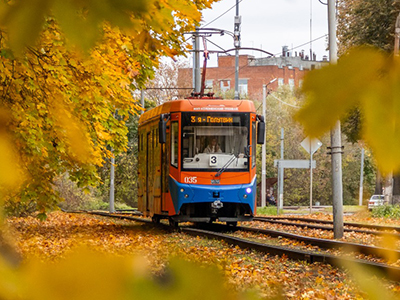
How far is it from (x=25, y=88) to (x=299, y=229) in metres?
13.4

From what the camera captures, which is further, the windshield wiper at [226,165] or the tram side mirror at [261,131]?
the windshield wiper at [226,165]

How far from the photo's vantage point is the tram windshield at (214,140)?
51.8 ft

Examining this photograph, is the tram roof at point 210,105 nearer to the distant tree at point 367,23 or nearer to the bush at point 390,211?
the bush at point 390,211

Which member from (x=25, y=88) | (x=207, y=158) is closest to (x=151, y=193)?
(x=207, y=158)

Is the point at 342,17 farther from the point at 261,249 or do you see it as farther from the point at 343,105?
the point at 261,249

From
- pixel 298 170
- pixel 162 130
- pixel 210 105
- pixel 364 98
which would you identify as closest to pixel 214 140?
pixel 210 105

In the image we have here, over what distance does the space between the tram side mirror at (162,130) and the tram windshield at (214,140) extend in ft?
1.43

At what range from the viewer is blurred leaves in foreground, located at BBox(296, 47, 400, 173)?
104 cm

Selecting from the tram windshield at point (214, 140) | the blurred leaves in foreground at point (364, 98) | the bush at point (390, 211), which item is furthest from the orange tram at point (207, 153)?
the blurred leaves in foreground at point (364, 98)

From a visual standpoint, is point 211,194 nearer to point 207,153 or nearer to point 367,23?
point 207,153

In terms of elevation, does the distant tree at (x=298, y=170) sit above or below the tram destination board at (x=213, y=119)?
below

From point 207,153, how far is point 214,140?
36cm

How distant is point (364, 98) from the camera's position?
108 cm

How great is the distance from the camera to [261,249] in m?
11.9
